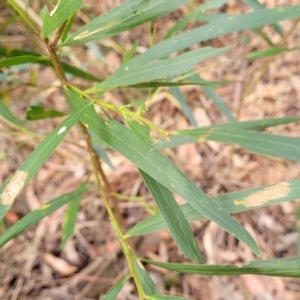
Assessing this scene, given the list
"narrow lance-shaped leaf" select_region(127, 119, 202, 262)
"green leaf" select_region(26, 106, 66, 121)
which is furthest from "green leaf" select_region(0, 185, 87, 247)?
A: "narrow lance-shaped leaf" select_region(127, 119, 202, 262)

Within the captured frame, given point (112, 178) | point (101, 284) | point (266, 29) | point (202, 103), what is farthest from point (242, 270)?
point (266, 29)

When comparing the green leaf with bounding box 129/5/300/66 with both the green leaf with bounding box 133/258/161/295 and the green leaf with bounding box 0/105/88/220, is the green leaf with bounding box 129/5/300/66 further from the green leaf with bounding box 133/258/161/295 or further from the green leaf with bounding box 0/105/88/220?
the green leaf with bounding box 133/258/161/295

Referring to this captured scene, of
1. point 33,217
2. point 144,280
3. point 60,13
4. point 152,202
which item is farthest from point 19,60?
point 152,202

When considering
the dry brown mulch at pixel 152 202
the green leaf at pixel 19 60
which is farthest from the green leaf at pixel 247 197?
the dry brown mulch at pixel 152 202

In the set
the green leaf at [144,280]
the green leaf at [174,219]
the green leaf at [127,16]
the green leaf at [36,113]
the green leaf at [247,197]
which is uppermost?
the green leaf at [127,16]

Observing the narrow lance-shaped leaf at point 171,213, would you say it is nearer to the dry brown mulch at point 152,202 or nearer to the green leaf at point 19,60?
the green leaf at point 19,60

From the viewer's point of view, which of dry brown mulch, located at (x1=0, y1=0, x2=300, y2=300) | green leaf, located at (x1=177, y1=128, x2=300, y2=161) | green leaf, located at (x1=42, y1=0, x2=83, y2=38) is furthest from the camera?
dry brown mulch, located at (x1=0, y1=0, x2=300, y2=300)

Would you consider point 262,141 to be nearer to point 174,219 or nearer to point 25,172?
point 174,219
